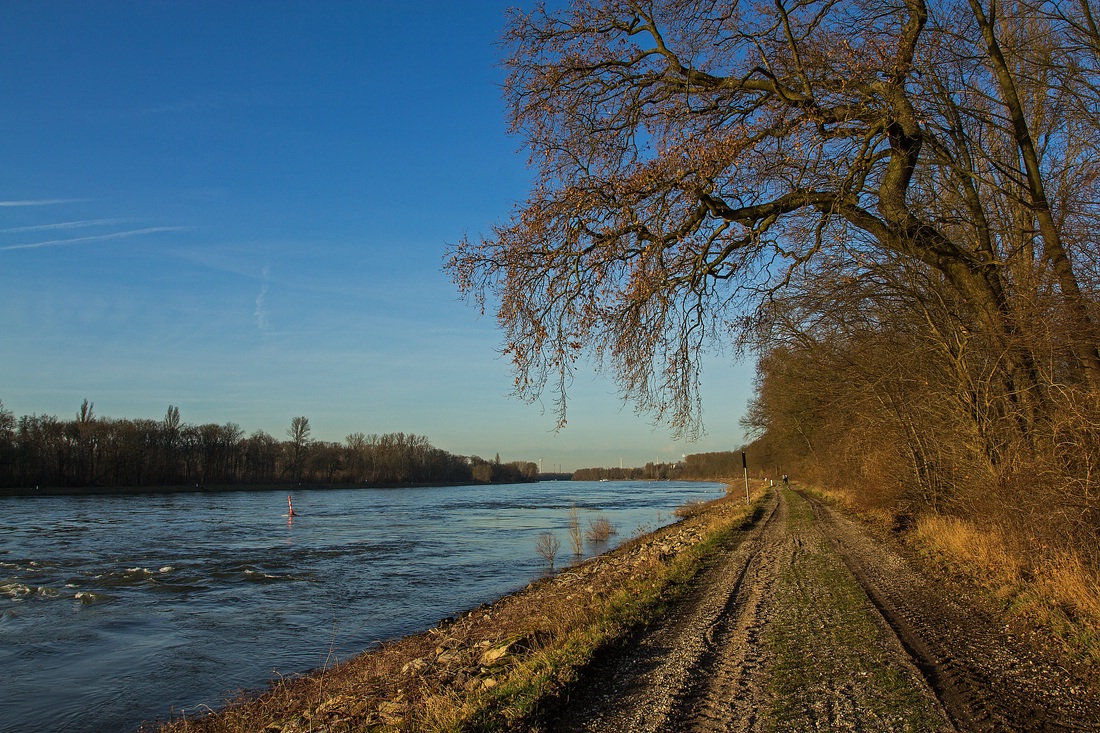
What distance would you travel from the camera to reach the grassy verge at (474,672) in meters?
5.30

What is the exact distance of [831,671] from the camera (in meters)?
5.52

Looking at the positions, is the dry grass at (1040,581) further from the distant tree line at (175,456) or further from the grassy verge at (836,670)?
the distant tree line at (175,456)

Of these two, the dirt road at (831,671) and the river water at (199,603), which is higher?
the dirt road at (831,671)

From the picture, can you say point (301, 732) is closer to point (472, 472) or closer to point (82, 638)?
point (82, 638)

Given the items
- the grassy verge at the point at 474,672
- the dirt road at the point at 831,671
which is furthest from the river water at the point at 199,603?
the dirt road at the point at 831,671

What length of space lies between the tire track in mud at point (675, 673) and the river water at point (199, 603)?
19.3ft

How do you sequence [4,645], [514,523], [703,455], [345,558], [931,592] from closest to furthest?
[931,592] < [4,645] < [345,558] < [514,523] < [703,455]

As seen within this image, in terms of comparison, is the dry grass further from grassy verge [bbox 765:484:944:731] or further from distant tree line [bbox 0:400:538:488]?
distant tree line [bbox 0:400:538:488]

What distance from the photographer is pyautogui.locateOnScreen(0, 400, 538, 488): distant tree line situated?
7250 centimetres

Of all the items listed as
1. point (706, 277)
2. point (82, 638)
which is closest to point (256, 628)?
point (82, 638)

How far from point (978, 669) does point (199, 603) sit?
14914 millimetres

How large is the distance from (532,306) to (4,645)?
37.7 feet

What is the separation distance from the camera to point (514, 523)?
36062 millimetres

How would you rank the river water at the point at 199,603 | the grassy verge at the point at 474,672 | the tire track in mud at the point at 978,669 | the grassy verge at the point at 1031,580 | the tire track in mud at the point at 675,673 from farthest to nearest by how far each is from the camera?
the river water at the point at 199,603 → the grassy verge at the point at 1031,580 → the grassy verge at the point at 474,672 → the tire track in mud at the point at 675,673 → the tire track in mud at the point at 978,669
